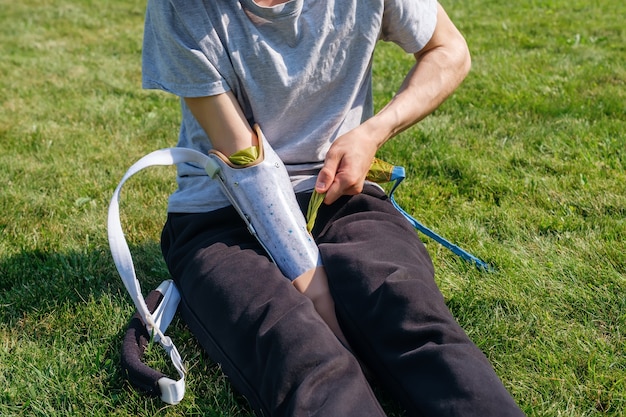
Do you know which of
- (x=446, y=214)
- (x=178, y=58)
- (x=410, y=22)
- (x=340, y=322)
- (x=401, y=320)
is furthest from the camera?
(x=446, y=214)

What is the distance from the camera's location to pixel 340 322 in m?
1.85

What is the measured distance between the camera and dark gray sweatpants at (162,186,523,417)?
5.05 ft

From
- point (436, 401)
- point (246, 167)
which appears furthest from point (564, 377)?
point (246, 167)

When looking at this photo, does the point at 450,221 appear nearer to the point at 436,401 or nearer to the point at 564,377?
the point at 564,377

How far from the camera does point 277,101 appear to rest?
2.04m

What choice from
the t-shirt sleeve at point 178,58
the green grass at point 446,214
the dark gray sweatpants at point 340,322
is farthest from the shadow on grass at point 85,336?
the t-shirt sleeve at point 178,58

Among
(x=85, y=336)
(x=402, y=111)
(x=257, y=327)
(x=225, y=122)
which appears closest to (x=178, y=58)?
(x=225, y=122)

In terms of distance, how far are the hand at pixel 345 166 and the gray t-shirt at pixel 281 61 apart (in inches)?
5.8

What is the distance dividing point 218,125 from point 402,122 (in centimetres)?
54

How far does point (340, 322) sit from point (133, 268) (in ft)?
1.98

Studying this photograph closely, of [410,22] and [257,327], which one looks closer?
[257,327]

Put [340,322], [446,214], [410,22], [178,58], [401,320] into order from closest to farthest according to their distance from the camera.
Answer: [401,320] → [340,322] → [178,58] → [410,22] → [446,214]

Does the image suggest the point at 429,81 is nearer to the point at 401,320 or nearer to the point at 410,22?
the point at 410,22

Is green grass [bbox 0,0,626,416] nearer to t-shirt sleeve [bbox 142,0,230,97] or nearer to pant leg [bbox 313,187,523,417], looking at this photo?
pant leg [bbox 313,187,523,417]
